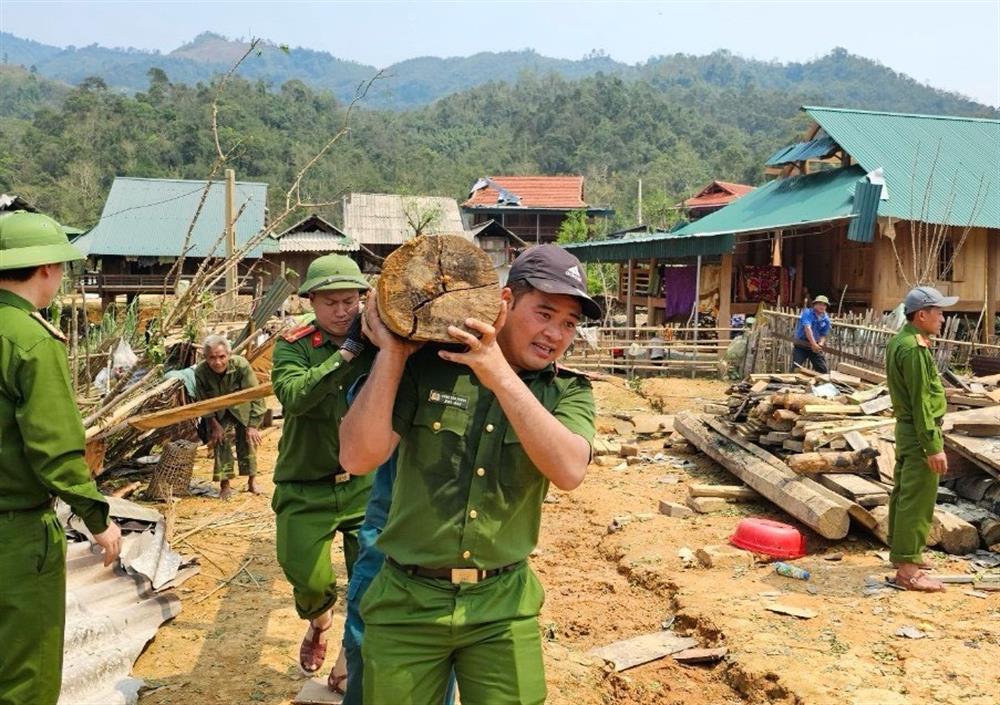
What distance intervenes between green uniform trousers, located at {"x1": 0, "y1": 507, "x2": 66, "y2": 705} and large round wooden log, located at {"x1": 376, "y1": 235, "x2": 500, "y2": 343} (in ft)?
5.53

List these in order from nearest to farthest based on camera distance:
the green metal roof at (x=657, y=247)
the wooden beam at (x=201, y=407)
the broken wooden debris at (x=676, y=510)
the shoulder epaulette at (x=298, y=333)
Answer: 1. the shoulder epaulette at (x=298, y=333)
2. the wooden beam at (x=201, y=407)
3. the broken wooden debris at (x=676, y=510)
4. the green metal roof at (x=657, y=247)

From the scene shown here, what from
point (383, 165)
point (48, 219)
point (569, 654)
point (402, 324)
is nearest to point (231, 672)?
point (569, 654)

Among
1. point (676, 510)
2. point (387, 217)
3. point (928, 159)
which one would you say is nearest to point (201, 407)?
point (676, 510)

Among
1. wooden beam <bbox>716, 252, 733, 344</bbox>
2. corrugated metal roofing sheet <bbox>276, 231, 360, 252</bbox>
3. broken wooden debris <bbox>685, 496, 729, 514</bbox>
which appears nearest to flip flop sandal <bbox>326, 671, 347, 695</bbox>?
broken wooden debris <bbox>685, 496, 729, 514</bbox>

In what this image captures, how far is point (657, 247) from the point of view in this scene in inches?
762

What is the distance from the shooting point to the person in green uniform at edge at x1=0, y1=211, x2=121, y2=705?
2949 millimetres

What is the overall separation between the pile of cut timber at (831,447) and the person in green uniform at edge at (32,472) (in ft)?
17.5

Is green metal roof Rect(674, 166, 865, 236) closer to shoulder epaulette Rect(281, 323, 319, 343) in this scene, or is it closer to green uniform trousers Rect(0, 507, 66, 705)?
shoulder epaulette Rect(281, 323, 319, 343)

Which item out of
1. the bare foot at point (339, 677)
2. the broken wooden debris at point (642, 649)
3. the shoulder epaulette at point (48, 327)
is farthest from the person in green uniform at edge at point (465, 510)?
the broken wooden debris at point (642, 649)

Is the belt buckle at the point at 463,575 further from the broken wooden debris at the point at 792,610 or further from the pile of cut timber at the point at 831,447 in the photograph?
the pile of cut timber at the point at 831,447

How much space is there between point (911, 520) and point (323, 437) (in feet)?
13.0

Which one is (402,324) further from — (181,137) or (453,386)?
(181,137)

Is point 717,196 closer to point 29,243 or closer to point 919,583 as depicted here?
point 919,583

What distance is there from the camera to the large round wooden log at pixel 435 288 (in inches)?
85.5
